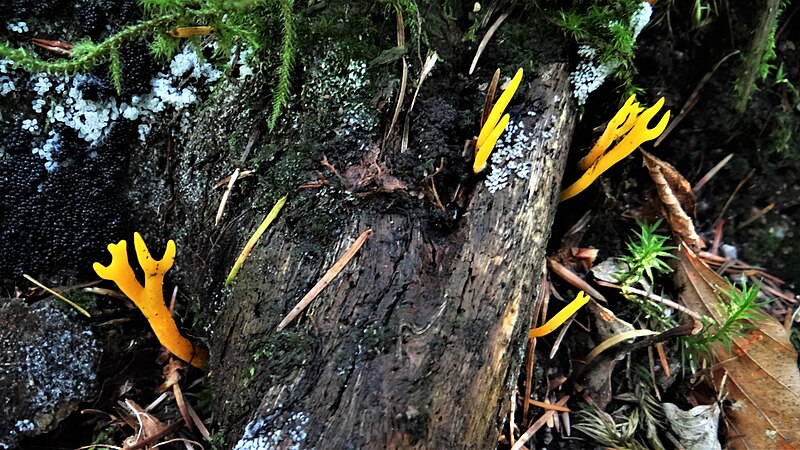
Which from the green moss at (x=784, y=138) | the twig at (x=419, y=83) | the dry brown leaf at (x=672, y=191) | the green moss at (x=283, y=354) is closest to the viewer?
the green moss at (x=283, y=354)

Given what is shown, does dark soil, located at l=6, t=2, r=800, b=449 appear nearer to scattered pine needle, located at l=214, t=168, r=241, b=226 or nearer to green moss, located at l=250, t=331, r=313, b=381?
scattered pine needle, located at l=214, t=168, r=241, b=226

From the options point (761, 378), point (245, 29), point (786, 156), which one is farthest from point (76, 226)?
point (786, 156)

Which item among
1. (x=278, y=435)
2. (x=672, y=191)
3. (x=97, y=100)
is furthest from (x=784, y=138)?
(x=97, y=100)

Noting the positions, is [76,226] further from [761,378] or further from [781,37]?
[781,37]

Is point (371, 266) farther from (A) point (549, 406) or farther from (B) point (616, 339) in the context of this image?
(B) point (616, 339)

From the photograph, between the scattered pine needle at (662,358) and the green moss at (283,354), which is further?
the scattered pine needle at (662,358)

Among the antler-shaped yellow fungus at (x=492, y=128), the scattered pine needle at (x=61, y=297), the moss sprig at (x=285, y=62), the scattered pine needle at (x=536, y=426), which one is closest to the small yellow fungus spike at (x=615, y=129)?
the antler-shaped yellow fungus at (x=492, y=128)

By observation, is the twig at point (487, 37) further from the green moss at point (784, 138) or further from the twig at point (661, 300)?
the green moss at point (784, 138)
